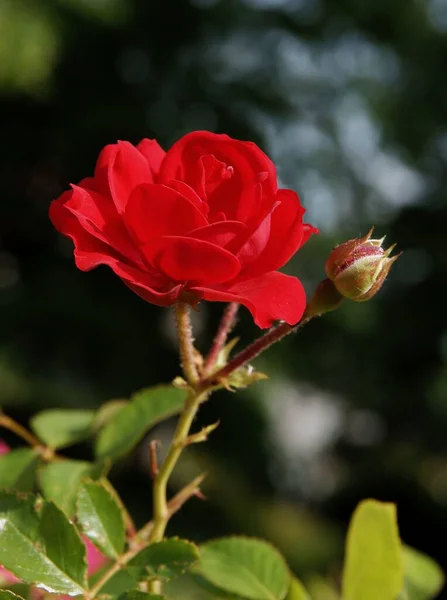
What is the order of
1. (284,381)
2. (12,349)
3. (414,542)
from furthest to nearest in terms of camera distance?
(414,542) → (284,381) → (12,349)

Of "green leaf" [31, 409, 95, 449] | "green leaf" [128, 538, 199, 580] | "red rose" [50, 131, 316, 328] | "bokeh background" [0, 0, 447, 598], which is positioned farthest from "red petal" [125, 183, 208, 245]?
"bokeh background" [0, 0, 447, 598]

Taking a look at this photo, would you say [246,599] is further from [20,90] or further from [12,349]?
[12,349]

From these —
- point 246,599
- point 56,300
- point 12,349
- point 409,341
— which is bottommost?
point 246,599

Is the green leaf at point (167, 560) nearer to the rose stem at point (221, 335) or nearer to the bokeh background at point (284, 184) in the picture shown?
the rose stem at point (221, 335)

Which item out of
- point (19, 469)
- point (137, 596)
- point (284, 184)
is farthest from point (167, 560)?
point (284, 184)

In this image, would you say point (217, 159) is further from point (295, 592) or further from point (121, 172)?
point (295, 592)

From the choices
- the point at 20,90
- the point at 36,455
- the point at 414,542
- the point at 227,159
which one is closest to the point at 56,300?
the point at 20,90

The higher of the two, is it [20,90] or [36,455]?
[20,90]

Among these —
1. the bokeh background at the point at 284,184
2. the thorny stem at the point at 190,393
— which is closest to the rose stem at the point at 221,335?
the thorny stem at the point at 190,393
